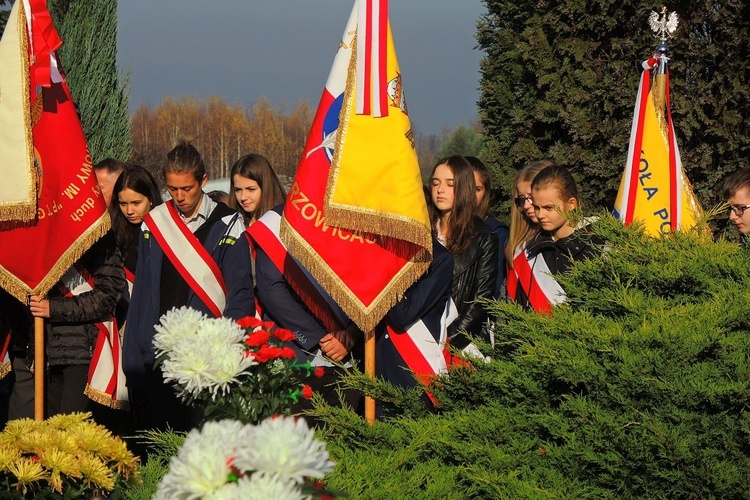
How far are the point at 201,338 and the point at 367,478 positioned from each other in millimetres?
860

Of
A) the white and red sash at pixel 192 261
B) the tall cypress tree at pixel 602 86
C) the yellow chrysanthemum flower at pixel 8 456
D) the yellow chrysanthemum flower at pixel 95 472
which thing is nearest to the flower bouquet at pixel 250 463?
the yellow chrysanthemum flower at pixel 95 472

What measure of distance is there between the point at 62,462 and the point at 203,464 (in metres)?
0.91

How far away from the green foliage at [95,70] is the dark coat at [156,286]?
34.4 feet

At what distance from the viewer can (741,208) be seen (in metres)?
4.89

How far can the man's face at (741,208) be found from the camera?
488 cm

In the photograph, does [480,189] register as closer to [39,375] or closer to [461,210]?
[461,210]

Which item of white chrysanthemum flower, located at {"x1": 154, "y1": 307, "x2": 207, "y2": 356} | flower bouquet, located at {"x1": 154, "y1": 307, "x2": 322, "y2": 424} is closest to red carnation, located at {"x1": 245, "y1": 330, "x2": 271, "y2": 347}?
flower bouquet, located at {"x1": 154, "y1": 307, "x2": 322, "y2": 424}

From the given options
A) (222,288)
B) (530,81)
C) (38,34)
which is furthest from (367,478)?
(530,81)

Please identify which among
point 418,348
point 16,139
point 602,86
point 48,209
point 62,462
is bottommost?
point 418,348

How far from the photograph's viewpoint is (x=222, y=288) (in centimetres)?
514

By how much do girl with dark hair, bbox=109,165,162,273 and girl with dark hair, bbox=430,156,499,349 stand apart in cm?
182

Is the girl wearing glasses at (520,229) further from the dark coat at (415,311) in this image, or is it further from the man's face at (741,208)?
the man's face at (741,208)

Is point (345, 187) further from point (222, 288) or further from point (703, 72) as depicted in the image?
point (703, 72)

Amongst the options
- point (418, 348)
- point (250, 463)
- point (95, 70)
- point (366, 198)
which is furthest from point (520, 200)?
point (95, 70)
